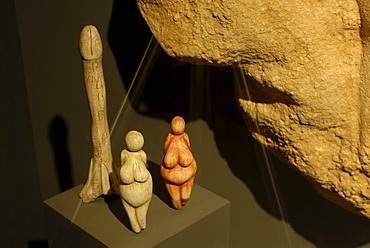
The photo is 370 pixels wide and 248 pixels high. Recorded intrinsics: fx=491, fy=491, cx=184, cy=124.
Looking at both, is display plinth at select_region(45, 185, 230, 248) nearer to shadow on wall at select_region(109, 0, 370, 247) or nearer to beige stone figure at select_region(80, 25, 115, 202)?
beige stone figure at select_region(80, 25, 115, 202)

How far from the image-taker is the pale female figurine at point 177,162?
106cm

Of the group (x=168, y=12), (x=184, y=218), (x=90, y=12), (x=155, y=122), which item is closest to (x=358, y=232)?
(x=184, y=218)

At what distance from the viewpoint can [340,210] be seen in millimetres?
1231

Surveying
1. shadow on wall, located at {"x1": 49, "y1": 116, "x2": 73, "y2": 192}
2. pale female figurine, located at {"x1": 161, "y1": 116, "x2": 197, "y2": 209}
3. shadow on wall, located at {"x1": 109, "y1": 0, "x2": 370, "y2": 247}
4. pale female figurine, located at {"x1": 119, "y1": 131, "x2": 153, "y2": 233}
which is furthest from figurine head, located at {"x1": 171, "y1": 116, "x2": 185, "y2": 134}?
shadow on wall, located at {"x1": 49, "y1": 116, "x2": 73, "y2": 192}

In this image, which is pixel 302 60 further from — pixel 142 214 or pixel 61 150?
pixel 61 150

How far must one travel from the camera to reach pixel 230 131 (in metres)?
1.29

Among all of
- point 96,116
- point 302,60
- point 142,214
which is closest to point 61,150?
point 96,116

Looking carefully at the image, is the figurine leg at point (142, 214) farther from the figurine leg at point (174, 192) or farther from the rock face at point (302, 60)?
the rock face at point (302, 60)

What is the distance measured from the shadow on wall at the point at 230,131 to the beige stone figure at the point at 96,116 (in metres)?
0.26

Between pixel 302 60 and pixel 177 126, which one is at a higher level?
pixel 302 60

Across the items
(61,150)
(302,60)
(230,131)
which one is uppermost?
(302,60)

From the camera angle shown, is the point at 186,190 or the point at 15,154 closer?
the point at 186,190

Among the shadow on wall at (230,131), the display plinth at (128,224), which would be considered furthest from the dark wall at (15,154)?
the display plinth at (128,224)

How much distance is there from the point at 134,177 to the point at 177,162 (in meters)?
0.13
